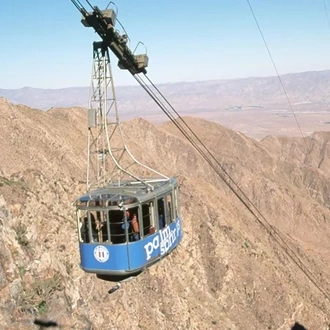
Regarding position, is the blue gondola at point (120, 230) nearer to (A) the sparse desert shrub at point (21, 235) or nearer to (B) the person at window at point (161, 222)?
(B) the person at window at point (161, 222)

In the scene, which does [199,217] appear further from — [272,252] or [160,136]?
[160,136]

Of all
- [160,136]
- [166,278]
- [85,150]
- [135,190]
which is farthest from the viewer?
[160,136]

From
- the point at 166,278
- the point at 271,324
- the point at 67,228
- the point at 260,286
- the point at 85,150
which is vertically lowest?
the point at 271,324

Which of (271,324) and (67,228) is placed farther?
(271,324)

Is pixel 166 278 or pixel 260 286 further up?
pixel 166 278

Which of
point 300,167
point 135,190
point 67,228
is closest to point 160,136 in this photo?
point 300,167

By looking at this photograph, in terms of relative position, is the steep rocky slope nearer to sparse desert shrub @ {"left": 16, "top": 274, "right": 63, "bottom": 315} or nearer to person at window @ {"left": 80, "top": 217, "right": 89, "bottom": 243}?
sparse desert shrub @ {"left": 16, "top": 274, "right": 63, "bottom": 315}

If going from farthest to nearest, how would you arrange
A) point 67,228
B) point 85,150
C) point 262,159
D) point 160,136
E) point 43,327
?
1. point 262,159
2. point 160,136
3. point 85,150
4. point 67,228
5. point 43,327
